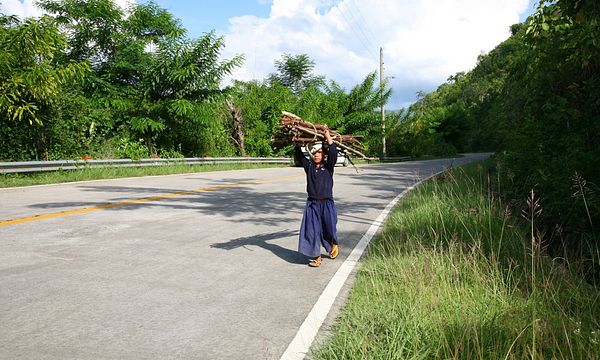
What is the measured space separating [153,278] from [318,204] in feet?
7.39

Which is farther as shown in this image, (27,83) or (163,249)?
(27,83)

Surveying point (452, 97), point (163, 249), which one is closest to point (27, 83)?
point (163, 249)

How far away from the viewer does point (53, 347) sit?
334cm

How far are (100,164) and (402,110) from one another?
35848 millimetres

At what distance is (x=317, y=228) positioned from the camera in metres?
6.01

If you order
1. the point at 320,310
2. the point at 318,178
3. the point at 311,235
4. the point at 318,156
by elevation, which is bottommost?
the point at 320,310

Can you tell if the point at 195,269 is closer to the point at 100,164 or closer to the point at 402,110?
the point at 100,164

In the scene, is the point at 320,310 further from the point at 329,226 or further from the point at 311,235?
the point at 329,226

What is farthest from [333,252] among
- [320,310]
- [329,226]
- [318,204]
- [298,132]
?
[320,310]

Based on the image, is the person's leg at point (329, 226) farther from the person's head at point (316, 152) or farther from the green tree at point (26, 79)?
the green tree at point (26, 79)

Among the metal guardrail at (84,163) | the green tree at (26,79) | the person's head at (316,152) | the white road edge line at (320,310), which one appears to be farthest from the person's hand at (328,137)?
the green tree at (26,79)

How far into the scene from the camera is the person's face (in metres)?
6.01

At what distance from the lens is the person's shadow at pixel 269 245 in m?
6.25

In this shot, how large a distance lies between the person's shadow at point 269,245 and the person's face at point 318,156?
1326 mm
